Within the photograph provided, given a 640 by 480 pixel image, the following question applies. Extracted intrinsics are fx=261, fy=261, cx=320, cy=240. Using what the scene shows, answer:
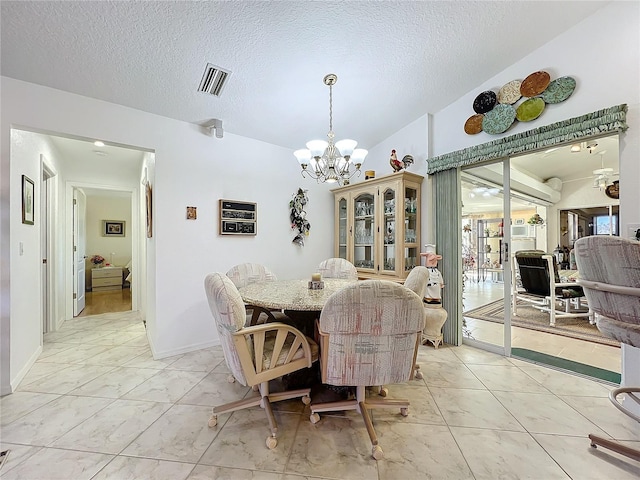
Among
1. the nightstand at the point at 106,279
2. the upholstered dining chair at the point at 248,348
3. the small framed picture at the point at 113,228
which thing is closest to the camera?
the upholstered dining chair at the point at 248,348

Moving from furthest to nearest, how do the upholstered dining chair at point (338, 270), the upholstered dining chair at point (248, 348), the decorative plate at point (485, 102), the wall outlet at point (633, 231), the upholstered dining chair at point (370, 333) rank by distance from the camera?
the upholstered dining chair at point (338, 270), the decorative plate at point (485, 102), the wall outlet at point (633, 231), the upholstered dining chair at point (248, 348), the upholstered dining chair at point (370, 333)

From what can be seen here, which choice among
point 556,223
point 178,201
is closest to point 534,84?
point 556,223

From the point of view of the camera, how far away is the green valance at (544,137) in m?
1.79

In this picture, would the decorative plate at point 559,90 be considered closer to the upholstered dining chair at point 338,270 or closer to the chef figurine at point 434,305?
the chef figurine at point 434,305

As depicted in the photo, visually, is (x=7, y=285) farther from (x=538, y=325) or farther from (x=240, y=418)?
(x=538, y=325)

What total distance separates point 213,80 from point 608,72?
3.00m

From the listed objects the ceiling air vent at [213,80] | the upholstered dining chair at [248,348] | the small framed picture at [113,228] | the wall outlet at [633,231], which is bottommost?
the upholstered dining chair at [248,348]

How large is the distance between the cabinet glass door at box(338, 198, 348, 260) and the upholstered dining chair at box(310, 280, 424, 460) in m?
2.45

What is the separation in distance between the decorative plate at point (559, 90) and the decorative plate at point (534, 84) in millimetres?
46

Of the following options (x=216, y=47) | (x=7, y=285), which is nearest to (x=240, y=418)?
(x=7, y=285)

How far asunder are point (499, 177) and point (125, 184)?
5.54m

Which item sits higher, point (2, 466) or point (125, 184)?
point (125, 184)

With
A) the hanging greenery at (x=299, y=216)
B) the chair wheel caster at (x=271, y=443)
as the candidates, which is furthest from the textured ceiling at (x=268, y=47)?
the chair wheel caster at (x=271, y=443)

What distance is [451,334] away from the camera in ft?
9.61
